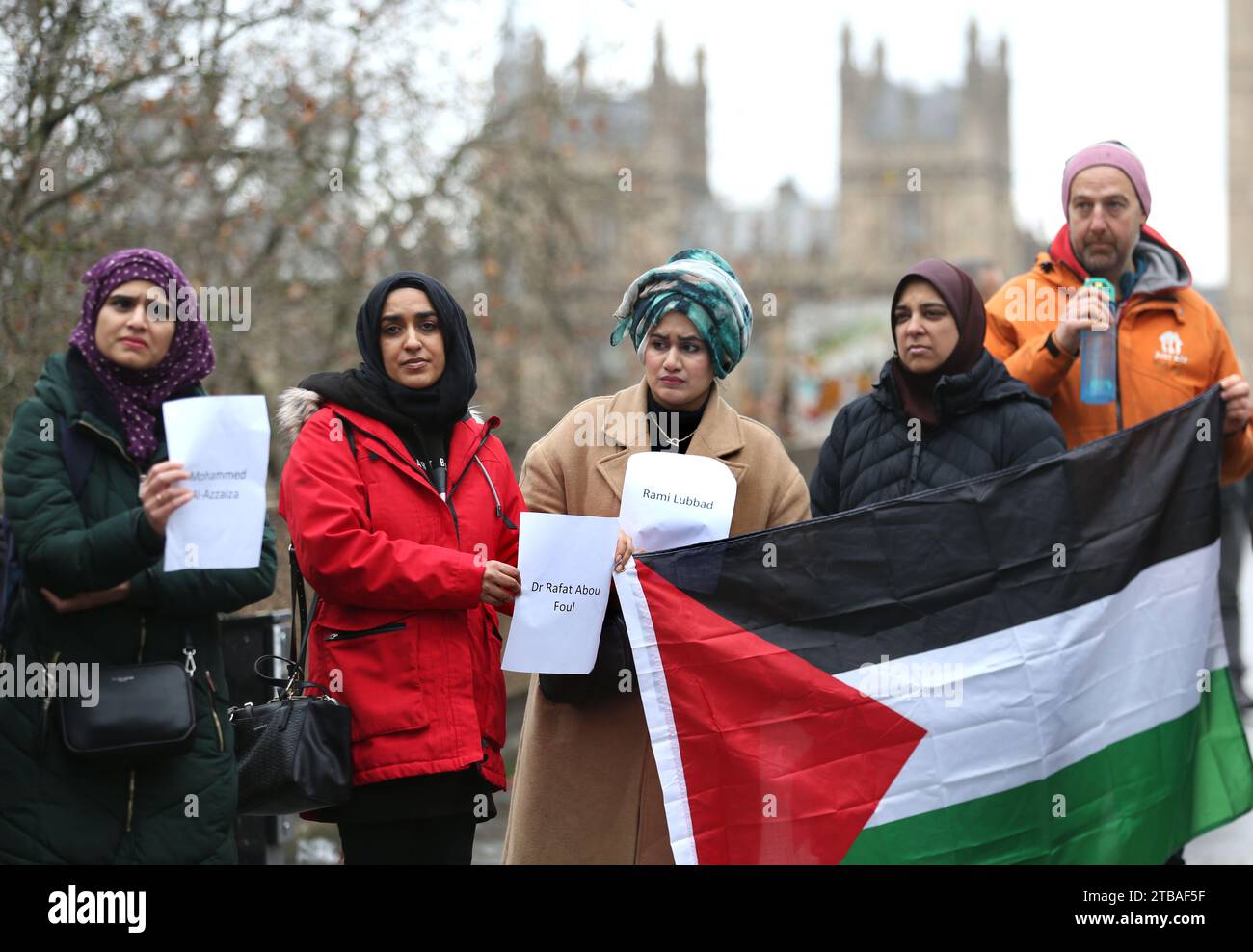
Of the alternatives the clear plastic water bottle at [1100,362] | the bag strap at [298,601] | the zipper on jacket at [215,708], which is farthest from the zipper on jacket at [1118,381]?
the zipper on jacket at [215,708]

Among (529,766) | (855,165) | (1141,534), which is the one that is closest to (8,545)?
(529,766)

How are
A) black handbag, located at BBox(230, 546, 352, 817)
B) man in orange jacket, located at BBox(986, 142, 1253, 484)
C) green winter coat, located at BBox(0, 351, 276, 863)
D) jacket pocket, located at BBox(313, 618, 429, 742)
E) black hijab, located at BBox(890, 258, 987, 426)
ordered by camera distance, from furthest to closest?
1. man in orange jacket, located at BBox(986, 142, 1253, 484)
2. black hijab, located at BBox(890, 258, 987, 426)
3. jacket pocket, located at BBox(313, 618, 429, 742)
4. black handbag, located at BBox(230, 546, 352, 817)
5. green winter coat, located at BBox(0, 351, 276, 863)

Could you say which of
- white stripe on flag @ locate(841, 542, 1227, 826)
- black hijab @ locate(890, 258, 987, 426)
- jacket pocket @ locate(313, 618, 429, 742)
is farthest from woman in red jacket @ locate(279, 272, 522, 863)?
black hijab @ locate(890, 258, 987, 426)

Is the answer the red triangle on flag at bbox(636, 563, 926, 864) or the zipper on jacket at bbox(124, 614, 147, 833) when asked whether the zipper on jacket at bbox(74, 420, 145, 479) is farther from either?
the red triangle on flag at bbox(636, 563, 926, 864)

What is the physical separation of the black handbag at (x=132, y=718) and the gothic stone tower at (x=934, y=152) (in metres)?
103

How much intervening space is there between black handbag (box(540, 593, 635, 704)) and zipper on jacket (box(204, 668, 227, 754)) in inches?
33.9

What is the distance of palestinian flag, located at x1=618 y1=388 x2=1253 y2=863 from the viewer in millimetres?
4594

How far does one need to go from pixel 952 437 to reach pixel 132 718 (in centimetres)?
245

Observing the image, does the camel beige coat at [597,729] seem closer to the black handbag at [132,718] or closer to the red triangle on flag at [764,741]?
the red triangle on flag at [764,741]

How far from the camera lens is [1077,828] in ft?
15.9

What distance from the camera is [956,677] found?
15.7 feet

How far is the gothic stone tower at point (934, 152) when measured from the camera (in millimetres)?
108312

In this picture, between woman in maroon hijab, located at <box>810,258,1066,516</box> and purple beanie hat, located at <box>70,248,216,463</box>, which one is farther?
woman in maroon hijab, located at <box>810,258,1066,516</box>

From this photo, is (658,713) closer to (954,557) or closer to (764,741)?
(764,741)
